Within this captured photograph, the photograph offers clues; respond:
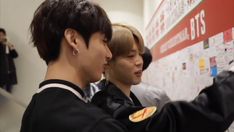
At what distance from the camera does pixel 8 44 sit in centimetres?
543

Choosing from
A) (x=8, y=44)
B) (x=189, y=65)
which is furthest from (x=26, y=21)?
(x=189, y=65)

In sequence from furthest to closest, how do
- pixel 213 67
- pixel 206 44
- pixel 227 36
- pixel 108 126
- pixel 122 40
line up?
pixel 206 44 < pixel 213 67 < pixel 227 36 < pixel 122 40 < pixel 108 126

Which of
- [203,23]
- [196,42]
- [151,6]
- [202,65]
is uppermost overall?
[151,6]

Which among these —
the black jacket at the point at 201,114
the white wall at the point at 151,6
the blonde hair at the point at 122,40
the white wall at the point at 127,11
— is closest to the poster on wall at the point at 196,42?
the black jacket at the point at 201,114

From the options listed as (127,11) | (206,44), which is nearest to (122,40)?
(206,44)

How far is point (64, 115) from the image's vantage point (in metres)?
0.73

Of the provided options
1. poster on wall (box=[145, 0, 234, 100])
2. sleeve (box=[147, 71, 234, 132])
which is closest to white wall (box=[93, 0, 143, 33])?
poster on wall (box=[145, 0, 234, 100])

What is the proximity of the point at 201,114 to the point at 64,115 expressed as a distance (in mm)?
328

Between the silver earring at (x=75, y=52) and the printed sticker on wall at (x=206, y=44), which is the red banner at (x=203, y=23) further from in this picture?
the silver earring at (x=75, y=52)

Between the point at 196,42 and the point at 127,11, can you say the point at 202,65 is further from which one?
the point at 127,11

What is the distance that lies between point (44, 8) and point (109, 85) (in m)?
0.42

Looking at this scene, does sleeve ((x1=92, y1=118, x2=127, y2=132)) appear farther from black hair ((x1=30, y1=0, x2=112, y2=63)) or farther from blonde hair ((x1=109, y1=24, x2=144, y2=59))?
blonde hair ((x1=109, y1=24, x2=144, y2=59))

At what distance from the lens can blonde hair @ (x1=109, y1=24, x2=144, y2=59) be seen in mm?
1141

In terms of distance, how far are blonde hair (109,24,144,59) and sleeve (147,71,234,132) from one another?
43cm
